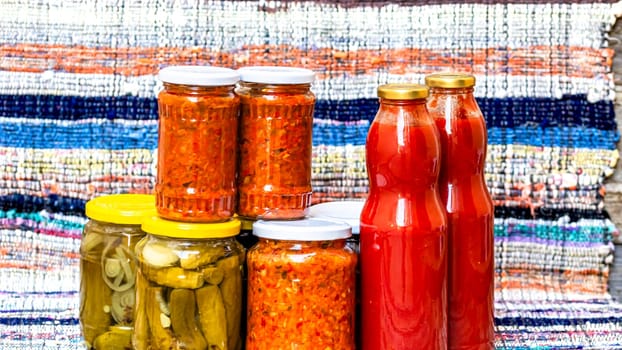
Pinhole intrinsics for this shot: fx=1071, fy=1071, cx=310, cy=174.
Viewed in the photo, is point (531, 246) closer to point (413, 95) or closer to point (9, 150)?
point (413, 95)

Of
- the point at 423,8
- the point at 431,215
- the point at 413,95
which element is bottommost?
the point at 431,215

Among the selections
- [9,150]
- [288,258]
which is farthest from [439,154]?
[9,150]

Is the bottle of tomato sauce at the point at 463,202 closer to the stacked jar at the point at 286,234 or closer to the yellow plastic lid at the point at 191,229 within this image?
the stacked jar at the point at 286,234

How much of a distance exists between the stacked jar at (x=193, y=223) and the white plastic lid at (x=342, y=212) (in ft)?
0.54

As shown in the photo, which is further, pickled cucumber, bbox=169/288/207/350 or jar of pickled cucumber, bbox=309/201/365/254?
jar of pickled cucumber, bbox=309/201/365/254

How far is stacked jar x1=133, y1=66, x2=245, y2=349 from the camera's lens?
1.29m

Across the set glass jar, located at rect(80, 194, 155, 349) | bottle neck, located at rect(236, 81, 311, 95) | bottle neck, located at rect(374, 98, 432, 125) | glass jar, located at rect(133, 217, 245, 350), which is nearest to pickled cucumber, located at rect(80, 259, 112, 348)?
glass jar, located at rect(80, 194, 155, 349)

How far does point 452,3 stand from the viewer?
1762 millimetres

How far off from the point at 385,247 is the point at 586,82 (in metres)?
0.66

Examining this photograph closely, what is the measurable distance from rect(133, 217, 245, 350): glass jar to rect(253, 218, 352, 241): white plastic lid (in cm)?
4

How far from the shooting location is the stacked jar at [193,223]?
1.29 m

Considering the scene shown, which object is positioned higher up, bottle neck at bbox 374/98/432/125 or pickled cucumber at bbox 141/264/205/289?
bottle neck at bbox 374/98/432/125

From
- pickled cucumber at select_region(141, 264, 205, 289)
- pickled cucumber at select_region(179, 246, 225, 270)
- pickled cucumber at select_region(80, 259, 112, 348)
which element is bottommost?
pickled cucumber at select_region(80, 259, 112, 348)

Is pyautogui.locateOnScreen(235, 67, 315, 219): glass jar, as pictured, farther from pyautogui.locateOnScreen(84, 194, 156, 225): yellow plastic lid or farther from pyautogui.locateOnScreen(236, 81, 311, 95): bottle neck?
pyautogui.locateOnScreen(84, 194, 156, 225): yellow plastic lid
